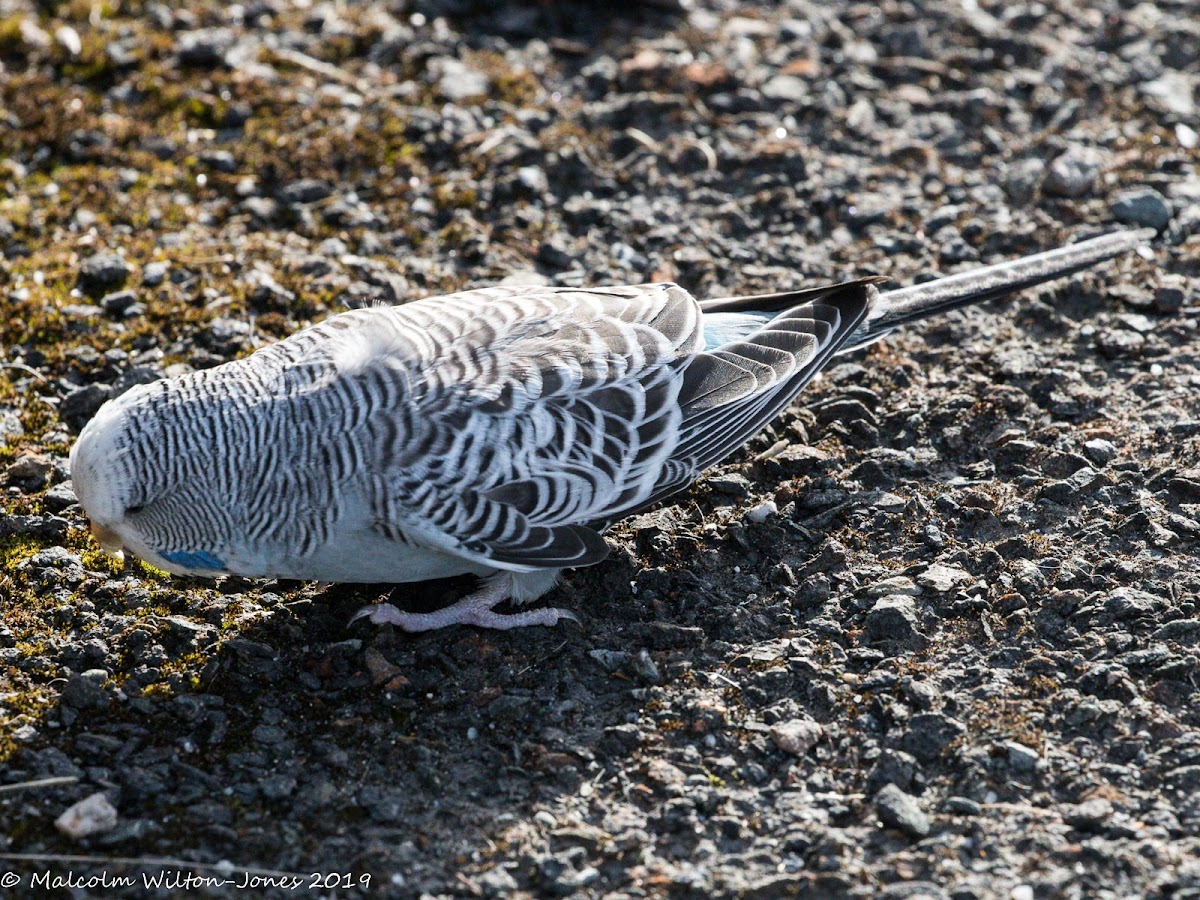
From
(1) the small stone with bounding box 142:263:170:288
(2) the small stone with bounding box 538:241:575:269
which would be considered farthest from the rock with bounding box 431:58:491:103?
(1) the small stone with bounding box 142:263:170:288

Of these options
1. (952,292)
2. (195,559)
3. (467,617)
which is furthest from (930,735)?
(195,559)

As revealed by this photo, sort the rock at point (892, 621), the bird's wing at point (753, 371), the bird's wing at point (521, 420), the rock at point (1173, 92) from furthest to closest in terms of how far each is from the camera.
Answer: the rock at point (1173, 92), the bird's wing at point (753, 371), the rock at point (892, 621), the bird's wing at point (521, 420)

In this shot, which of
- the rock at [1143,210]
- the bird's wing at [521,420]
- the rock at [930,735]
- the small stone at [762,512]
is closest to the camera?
the rock at [930,735]

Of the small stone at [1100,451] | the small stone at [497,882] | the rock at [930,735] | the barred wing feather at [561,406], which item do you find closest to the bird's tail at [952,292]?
the barred wing feather at [561,406]

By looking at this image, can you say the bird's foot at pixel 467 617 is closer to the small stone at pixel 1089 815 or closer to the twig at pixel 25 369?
the small stone at pixel 1089 815

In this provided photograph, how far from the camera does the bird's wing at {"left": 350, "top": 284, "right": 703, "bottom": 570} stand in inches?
223

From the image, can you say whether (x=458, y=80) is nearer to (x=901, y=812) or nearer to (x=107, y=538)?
(x=107, y=538)

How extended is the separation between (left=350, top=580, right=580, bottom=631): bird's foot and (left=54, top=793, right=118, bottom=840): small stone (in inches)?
56.8

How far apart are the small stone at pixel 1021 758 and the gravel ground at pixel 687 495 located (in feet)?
0.06

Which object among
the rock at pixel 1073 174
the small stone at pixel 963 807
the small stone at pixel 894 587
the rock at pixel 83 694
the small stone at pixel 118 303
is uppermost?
the rock at pixel 1073 174

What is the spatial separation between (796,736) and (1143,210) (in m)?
4.94

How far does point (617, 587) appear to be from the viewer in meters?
6.23

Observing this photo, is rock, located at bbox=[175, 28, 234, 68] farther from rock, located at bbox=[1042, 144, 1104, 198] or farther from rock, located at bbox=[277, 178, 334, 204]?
rock, located at bbox=[1042, 144, 1104, 198]

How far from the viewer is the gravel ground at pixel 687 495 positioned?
504 centimetres
